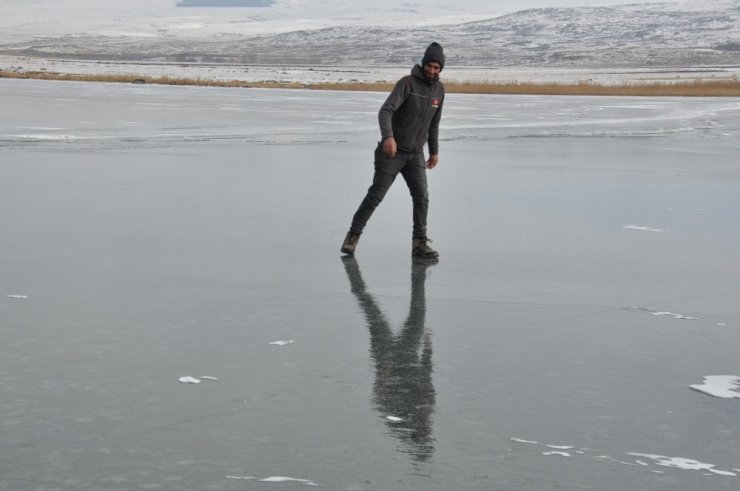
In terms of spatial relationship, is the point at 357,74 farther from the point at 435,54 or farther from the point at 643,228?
the point at 435,54

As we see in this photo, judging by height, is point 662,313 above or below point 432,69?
below

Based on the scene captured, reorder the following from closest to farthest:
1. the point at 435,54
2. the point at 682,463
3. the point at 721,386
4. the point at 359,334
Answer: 1. the point at 682,463
2. the point at 721,386
3. the point at 359,334
4. the point at 435,54

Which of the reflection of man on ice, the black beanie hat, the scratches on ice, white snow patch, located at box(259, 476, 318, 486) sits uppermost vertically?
the black beanie hat

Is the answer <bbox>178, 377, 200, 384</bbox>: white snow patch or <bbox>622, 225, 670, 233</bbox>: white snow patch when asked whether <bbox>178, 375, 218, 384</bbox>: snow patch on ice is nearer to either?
<bbox>178, 377, 200, 384</bbox>: white snow patch

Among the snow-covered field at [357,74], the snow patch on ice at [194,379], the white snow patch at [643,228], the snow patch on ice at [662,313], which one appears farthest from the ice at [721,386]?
the snow-covered field at [357,74]

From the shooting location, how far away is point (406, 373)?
5.29 metres

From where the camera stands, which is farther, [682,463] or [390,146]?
[390,146]

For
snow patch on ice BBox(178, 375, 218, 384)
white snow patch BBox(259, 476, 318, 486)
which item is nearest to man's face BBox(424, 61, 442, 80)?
snow patch on ice BBox(178, 375, 218, 384)

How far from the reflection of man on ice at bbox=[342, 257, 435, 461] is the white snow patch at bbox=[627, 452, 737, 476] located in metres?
0.73

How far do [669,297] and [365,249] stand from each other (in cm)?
254

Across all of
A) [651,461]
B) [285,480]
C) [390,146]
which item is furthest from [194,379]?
[390,146]

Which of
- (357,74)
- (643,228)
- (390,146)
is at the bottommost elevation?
(357,74)

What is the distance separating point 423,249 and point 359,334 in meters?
2.60

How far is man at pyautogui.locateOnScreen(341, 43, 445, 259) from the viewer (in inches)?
343
